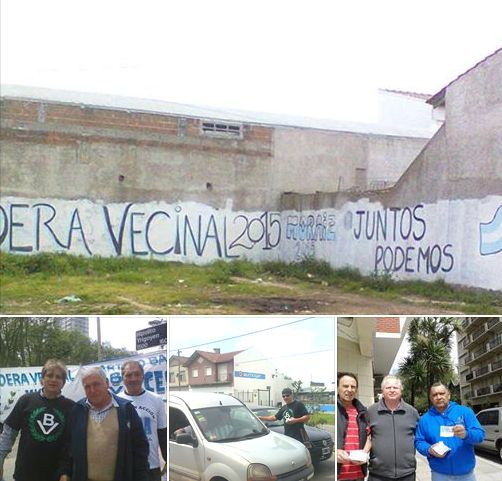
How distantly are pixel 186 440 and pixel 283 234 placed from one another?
1120 cm

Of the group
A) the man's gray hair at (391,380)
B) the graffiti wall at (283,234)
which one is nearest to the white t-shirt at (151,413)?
the man's gray hair at (391,380)

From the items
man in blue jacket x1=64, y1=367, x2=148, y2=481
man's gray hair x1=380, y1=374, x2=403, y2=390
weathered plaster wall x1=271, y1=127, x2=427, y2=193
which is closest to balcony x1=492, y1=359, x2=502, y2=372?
man's gray hair x1=380, y1=374, x2=403, y2=390

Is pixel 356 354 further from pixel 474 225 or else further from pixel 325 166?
pixel 325 166

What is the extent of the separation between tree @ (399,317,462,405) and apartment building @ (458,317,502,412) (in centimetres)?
7

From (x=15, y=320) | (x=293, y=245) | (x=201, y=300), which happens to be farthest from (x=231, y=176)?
(x=15, y=320)

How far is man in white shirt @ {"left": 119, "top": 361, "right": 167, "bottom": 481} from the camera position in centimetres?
323

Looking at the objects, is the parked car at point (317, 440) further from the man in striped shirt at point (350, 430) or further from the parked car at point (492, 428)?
the parked car at point (492, 428)

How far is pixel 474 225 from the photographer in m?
9.12

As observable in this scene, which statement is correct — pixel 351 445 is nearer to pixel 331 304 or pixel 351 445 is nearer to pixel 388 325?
pixel 388 325

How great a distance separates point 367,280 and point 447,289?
6.51 ft

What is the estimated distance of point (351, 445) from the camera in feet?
10.7

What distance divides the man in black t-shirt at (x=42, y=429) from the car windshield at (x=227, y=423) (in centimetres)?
67

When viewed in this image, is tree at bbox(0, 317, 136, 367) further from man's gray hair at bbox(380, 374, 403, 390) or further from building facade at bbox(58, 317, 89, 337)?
man's gray hair at bbox(380, 374, 403, 390)

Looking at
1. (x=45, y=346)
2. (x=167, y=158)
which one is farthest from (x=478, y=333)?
(x=167, y=158)
